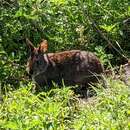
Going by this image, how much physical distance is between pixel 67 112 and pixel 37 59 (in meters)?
2.22

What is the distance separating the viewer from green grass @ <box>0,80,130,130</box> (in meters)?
4.99

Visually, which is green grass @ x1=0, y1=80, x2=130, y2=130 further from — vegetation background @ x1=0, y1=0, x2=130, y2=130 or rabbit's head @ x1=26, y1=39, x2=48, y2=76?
rabbit's head @ x1=26, y1=39, x2=48, y2=76

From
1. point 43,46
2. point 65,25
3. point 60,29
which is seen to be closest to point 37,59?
point 43,46

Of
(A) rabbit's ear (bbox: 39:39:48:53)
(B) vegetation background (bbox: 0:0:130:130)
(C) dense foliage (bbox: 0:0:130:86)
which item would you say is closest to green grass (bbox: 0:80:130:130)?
(B) vegetation background (bbox: 0:0:130:130)

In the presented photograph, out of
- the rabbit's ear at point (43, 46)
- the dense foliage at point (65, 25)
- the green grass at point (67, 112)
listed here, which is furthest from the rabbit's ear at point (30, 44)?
the green grass at point (67, 112)

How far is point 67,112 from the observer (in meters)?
5.74

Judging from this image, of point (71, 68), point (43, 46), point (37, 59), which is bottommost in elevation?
point (71, 68)

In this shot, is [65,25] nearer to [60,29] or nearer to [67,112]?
[60,29]

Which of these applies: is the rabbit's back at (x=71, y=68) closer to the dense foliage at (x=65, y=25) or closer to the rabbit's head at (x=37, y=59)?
the rabbit's head at (x=37, y=59)

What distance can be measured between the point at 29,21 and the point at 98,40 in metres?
1.09

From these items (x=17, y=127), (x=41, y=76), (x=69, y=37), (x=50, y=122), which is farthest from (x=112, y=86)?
(x=69, y=37)

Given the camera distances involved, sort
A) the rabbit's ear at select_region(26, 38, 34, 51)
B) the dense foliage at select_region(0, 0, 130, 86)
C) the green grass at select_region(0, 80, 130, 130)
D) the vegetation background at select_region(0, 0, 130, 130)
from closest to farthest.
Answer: the green grass at select_region(0, 80, 130, 130) < the rabbit's ear at select_region(26, 38, 34, 51) < the vegetation background at select_region(0, 0, 130, 130) < the dense foliage at select_region(0, 0, 130, 86)

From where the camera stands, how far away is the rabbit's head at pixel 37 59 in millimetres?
7707

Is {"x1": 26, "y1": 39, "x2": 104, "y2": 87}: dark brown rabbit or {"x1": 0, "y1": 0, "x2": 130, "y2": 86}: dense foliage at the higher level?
{"x1": 0, "y1": 0, "x2": 130, "y2": 86}: dense foliage
